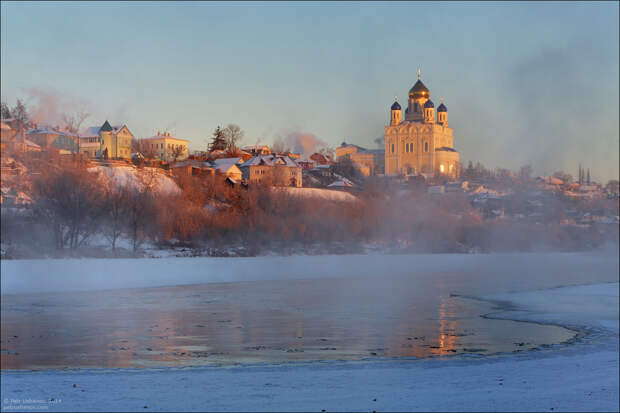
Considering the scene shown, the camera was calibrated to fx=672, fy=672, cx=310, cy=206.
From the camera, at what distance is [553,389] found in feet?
28.9

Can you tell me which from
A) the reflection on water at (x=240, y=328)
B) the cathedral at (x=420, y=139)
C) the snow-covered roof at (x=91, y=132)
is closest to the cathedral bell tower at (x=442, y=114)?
the cathedral at (x=420, y=139)

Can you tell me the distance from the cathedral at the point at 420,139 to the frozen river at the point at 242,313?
246 ft

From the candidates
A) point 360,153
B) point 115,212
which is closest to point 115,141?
point 115,212

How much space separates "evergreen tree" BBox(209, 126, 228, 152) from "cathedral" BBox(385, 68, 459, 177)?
9883 cm

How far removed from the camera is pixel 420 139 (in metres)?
127

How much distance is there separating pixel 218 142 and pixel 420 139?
122950 millimetres

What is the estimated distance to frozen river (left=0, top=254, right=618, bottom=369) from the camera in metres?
12.0

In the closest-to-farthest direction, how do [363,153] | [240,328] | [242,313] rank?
[240,328] < [242,313] < [363,153]

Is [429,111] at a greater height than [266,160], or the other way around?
[429,111]

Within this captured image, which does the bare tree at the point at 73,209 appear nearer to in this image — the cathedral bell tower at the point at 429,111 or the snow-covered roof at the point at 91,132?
the snow-covered roof at the point at 91,132

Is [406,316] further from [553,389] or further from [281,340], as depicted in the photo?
[553,389]

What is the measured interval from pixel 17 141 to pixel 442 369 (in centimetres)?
683

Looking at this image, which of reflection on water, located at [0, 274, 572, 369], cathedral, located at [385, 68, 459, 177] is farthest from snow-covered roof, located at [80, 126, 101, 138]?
cathedral, located at [385, 68, 459, 177]

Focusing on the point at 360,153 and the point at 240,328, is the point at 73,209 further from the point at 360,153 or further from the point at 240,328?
the point at 360,153
